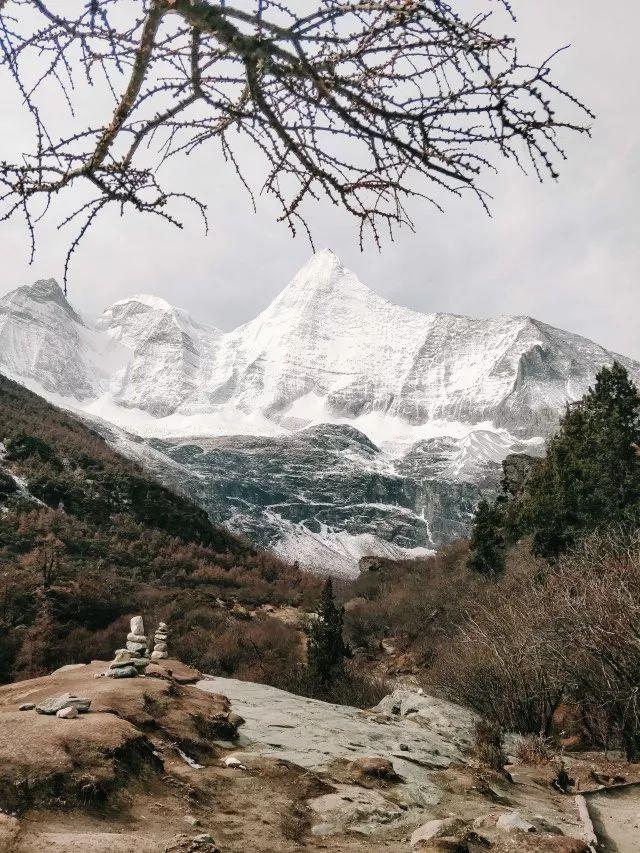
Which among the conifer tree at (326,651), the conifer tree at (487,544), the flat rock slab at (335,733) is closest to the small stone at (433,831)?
the flat rock slab at (335,733)

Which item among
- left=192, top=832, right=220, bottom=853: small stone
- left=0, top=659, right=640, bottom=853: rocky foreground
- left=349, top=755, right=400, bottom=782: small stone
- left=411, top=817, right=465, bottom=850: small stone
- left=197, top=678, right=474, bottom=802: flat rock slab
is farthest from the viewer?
left=197, top=678, right=474, bottom=802: flat rock slab

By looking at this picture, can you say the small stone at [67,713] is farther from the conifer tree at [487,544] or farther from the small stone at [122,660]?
the conifer tree at [487,544]

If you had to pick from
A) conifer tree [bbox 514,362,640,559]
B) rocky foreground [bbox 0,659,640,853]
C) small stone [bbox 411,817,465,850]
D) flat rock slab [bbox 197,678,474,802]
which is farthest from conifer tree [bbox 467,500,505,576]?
small stone [bbox 411,817,465,850]

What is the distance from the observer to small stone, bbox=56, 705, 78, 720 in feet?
18.3

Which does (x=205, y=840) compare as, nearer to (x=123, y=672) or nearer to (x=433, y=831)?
(x=433, y=831)

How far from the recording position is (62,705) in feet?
19.3

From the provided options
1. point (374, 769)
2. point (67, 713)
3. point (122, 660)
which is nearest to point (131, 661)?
point (122, 660)

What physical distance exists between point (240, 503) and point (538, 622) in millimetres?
137743

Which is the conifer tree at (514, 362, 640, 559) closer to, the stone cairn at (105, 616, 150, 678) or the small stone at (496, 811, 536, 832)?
the stone cairn at (105, 616, 150, 678)

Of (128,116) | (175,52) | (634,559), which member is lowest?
(634,559)

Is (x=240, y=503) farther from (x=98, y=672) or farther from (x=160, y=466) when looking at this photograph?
(x=98, y=672)

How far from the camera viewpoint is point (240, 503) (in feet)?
481

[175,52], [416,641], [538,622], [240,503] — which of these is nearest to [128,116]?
[175,52]

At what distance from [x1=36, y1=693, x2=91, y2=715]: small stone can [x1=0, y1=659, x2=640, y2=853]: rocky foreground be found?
1.1 inches
